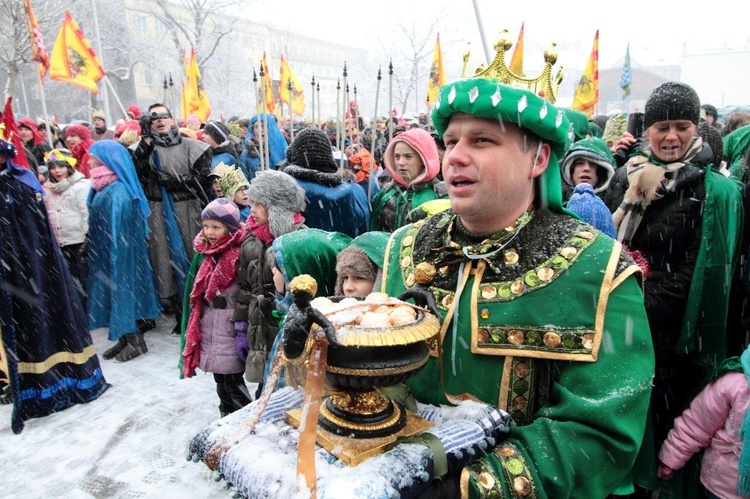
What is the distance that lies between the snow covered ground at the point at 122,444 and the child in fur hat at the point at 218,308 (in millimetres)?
542

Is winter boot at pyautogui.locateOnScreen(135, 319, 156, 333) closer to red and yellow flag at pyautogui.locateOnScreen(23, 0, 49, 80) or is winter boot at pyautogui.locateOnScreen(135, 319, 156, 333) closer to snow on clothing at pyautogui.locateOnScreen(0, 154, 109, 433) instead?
snow on clothing at pyautogui.locateOnScreen(0, 154, 109, 433)

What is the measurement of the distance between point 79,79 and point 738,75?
60.9 m

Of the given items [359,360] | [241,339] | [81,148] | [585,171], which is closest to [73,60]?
[81,148]

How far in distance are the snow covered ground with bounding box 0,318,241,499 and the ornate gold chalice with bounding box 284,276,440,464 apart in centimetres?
261

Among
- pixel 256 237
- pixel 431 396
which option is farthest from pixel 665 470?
pixel 256 237

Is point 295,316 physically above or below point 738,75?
below

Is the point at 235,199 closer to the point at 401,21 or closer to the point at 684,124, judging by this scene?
the point at 684,124

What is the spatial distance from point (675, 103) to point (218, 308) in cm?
378

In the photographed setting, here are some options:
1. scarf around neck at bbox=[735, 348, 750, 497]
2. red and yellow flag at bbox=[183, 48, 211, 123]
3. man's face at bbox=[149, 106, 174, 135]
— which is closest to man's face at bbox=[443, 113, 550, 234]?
scarf around neck at bbox=[735, 348, 750, 497]

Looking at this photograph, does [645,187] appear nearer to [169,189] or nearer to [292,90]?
[169,189]

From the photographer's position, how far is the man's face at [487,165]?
5.23ft

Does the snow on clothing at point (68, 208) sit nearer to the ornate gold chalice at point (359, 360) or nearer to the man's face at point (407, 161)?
the man's face at point (407, 161)

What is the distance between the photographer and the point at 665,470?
2.92m

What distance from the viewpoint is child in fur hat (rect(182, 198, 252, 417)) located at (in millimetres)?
4527
